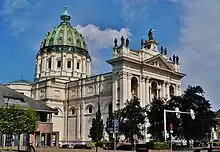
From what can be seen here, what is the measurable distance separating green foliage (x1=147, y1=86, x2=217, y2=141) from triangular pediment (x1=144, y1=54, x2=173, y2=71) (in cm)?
2637

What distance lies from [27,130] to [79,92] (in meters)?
57.1

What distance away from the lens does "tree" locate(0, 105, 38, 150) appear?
4084 cm

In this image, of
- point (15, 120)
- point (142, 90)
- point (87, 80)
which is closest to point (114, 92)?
point (142, 90)

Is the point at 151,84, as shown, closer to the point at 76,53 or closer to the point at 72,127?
the point at 72,127

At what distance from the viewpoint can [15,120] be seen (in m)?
41.7

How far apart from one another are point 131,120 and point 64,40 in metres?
66.9

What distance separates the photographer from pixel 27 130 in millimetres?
42625

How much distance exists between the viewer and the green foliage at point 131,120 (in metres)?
62.4

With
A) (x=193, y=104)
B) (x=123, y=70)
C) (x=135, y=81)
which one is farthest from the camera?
(x=135, y=81)

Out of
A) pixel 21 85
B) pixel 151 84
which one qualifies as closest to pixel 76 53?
pixel 21 85

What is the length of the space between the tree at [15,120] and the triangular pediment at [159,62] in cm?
5039

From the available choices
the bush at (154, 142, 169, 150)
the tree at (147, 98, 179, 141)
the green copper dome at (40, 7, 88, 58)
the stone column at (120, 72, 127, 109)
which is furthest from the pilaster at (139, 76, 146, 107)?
the green copper dome at (40, 7, 88, 58)

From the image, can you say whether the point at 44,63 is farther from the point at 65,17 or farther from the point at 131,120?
the point at 131,120

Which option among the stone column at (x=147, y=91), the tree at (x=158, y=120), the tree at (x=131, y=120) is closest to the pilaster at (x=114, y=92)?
the stone column at (x=147, y=91)
